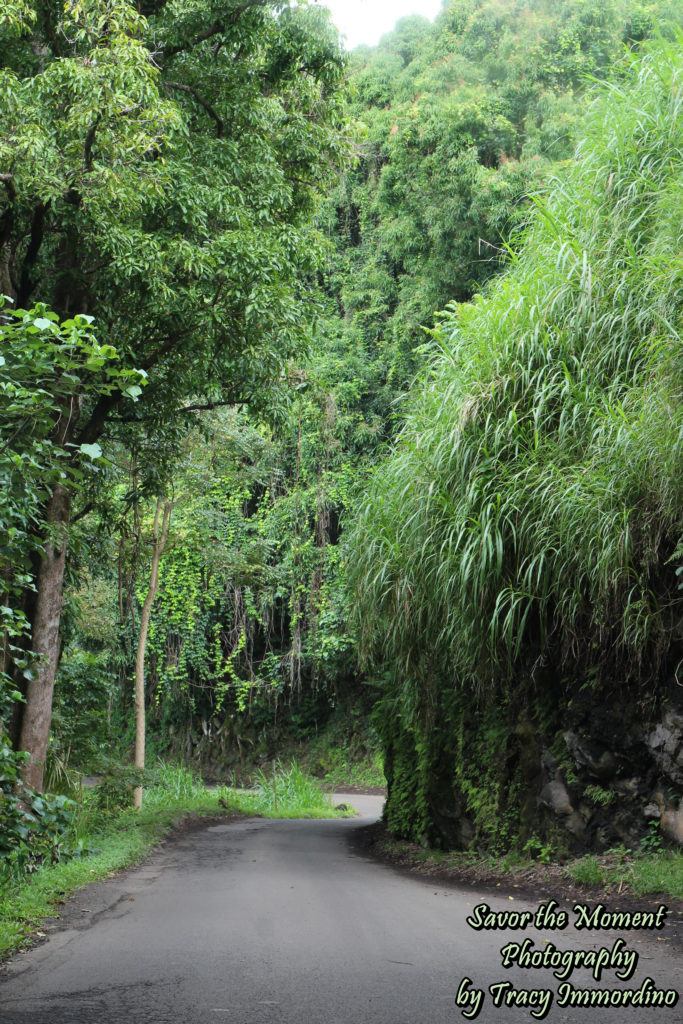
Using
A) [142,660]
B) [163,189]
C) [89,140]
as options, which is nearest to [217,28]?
[163,189]

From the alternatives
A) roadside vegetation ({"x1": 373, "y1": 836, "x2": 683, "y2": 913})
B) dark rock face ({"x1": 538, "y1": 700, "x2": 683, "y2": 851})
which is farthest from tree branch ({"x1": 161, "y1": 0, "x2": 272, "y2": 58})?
roadside vegetation ({"x1": 373, "y1": 836, "x2": 683, "y2": 913})

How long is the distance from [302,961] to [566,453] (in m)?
4.27

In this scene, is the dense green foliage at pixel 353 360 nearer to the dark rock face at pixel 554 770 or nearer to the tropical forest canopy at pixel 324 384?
the tropical forest canopy at pixel 324 384

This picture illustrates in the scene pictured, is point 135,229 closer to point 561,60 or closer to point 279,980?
point 279,980

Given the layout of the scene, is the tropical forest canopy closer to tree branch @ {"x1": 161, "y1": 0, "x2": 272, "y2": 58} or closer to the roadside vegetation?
tree branch @ {"x1": 161, "y1": 0, "x2": 272, "y2": 58}

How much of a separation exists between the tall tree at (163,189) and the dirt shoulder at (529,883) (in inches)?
154

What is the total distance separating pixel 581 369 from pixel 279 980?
515 centimetres

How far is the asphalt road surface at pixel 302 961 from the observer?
3.60 meters

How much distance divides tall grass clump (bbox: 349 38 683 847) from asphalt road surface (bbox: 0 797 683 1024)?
2.03 meters

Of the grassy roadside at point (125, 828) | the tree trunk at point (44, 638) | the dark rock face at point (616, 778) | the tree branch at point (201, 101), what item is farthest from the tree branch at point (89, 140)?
the dark rock face at point (616, 778)

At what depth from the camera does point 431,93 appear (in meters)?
19.8

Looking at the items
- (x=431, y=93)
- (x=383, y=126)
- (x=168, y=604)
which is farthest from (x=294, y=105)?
(x=383, y=126)

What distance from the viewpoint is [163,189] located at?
7613 millimetres

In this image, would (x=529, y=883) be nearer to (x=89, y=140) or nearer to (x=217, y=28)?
(x=89, y=140)
